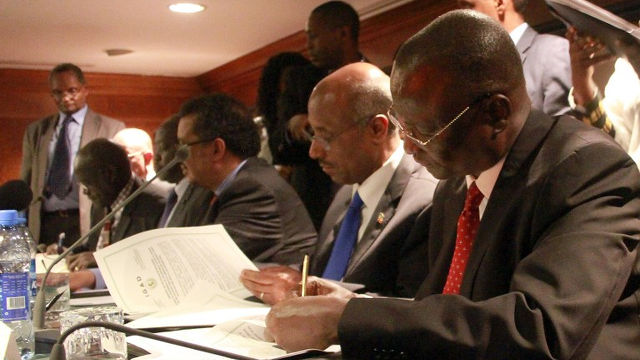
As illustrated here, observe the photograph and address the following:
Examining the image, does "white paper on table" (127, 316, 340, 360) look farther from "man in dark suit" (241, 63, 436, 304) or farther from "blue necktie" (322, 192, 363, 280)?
"blue necktie" (322, 192, 363, 280)

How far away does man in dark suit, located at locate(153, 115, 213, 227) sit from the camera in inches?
106

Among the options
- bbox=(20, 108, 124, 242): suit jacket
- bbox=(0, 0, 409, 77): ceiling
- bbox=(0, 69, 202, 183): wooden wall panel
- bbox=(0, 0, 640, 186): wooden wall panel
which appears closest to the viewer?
bbox=(0, 0, 409, 77): ceiling

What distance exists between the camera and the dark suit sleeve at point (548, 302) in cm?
88

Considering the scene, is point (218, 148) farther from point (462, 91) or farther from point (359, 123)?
point (462, 91)

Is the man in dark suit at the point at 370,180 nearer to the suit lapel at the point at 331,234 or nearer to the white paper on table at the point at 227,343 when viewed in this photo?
the suit lapel at the point at 331,234

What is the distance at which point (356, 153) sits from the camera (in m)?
1.99

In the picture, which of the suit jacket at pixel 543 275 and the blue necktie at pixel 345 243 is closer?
the suit jacket at pixel 543 275

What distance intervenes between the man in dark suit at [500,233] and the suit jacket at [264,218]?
1.12 m

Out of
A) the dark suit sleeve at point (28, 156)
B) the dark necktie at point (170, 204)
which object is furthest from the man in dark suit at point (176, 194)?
the dark suit sleeve at point (28, 156)

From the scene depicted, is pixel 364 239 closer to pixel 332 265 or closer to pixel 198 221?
pixel 332 265

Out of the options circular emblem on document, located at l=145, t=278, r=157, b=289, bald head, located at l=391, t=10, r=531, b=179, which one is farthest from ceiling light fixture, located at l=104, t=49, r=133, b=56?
bald head, located at l=391, t=10, r=531, b=179

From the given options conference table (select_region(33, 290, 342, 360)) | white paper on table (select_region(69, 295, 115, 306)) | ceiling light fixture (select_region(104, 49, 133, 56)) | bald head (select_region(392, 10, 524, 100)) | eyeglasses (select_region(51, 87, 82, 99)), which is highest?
ceiling light fixture (select_region(104, 49, 133, 56))

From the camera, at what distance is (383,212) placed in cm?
179

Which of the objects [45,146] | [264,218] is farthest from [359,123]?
[45,146]
